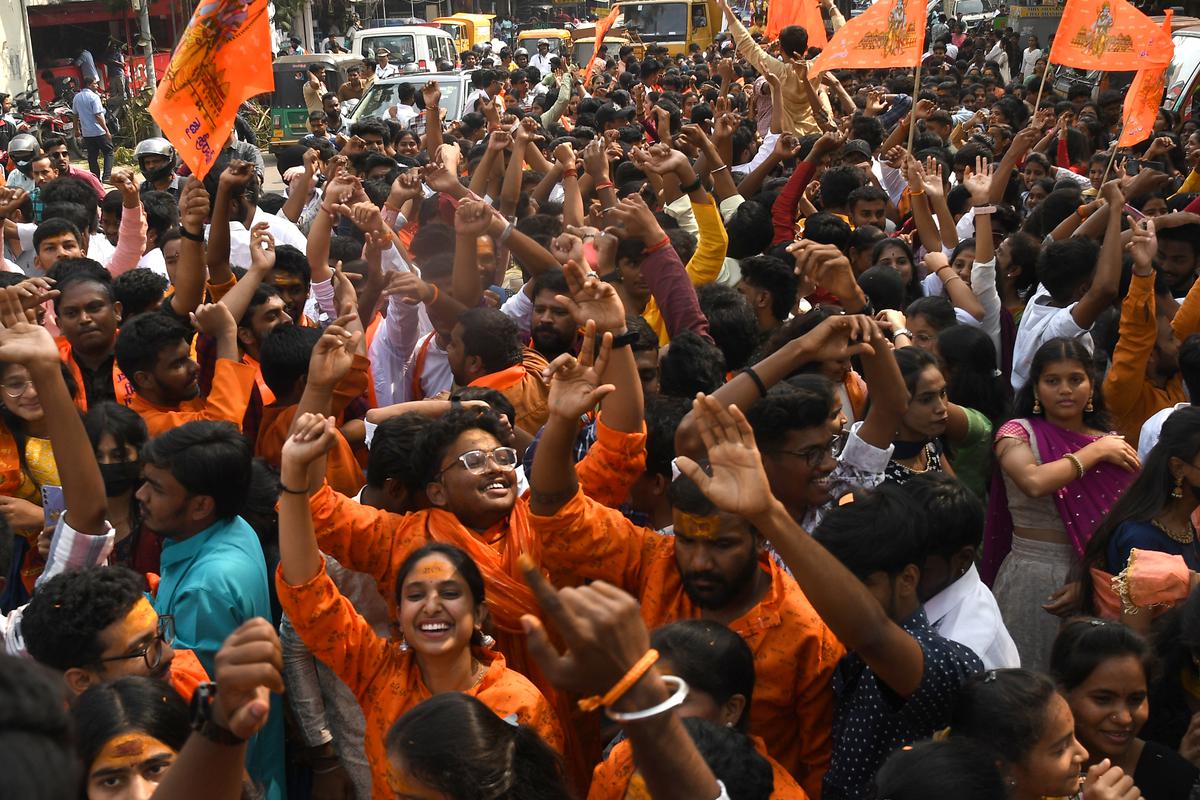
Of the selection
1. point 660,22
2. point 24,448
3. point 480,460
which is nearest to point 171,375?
point 24,448

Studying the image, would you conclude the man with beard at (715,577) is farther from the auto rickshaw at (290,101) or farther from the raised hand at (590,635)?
the auto rickshaw at (290,101)

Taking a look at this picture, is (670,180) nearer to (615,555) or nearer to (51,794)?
(615,555)

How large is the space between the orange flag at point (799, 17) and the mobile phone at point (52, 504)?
10.5 m

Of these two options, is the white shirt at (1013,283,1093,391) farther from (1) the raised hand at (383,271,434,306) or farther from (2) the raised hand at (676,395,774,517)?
(2) the raised hand at (676,395,774,517)

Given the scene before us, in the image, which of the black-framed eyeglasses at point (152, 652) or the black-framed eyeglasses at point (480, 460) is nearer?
the black-framed eyeglasses at point (152, 652)

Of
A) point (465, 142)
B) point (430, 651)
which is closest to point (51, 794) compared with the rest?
point (430, 651)

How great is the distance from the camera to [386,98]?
643 inches

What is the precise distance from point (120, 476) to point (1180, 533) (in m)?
2.88

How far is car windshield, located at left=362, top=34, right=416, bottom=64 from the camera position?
25906 millimetres

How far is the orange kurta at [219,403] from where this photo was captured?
165 inches

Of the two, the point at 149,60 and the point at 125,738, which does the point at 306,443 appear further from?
the point at 149,60

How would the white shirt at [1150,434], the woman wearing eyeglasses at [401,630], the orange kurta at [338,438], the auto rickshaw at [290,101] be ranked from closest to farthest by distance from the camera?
1. the woman wearing eyeglasses at [401,630]
2. the orange kurta at [338,438]
3. the white shirt at [1150,434]
4. the auto rickshaw at [290,101]

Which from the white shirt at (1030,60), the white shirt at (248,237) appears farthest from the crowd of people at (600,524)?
the white shirt at (1030,60)

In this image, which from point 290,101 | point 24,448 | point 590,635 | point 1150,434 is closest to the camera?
point 590,635
